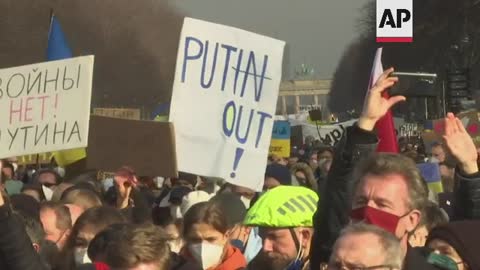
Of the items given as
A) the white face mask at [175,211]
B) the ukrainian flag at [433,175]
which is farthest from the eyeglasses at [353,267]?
the ukrainian flag at [433,175]

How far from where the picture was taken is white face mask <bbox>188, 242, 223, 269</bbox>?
18.9 feet

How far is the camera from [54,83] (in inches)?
Result: 321

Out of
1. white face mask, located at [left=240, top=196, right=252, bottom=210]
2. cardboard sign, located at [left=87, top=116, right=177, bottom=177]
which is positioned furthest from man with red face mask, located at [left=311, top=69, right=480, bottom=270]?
cardboard sign, located at [left=87, top=116, right=177, bottom=177]

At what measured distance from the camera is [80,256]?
5680 millimetres

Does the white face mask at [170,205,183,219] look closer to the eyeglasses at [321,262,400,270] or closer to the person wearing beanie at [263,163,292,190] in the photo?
the person wearing beanie at [263,163,292,190]

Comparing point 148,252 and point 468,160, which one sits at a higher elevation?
point 468,160

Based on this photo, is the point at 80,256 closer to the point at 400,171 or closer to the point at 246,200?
the point at 400,171

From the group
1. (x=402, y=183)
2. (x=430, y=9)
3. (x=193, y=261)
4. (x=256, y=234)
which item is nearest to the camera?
(x=402, y=183)

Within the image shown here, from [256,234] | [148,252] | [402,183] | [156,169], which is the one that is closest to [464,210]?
[402,183]

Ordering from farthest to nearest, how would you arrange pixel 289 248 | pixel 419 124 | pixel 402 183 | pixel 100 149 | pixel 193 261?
pixel 419 124 → pixel 100 149 → pixel 193 261 → pixel 289 248 → pixel 402 183

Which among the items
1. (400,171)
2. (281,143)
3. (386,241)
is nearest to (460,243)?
(386,241)

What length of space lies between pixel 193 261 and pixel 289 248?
1.84 feet

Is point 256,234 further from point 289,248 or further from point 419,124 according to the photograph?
point 419,124

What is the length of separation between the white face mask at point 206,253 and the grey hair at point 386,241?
1.98 m
